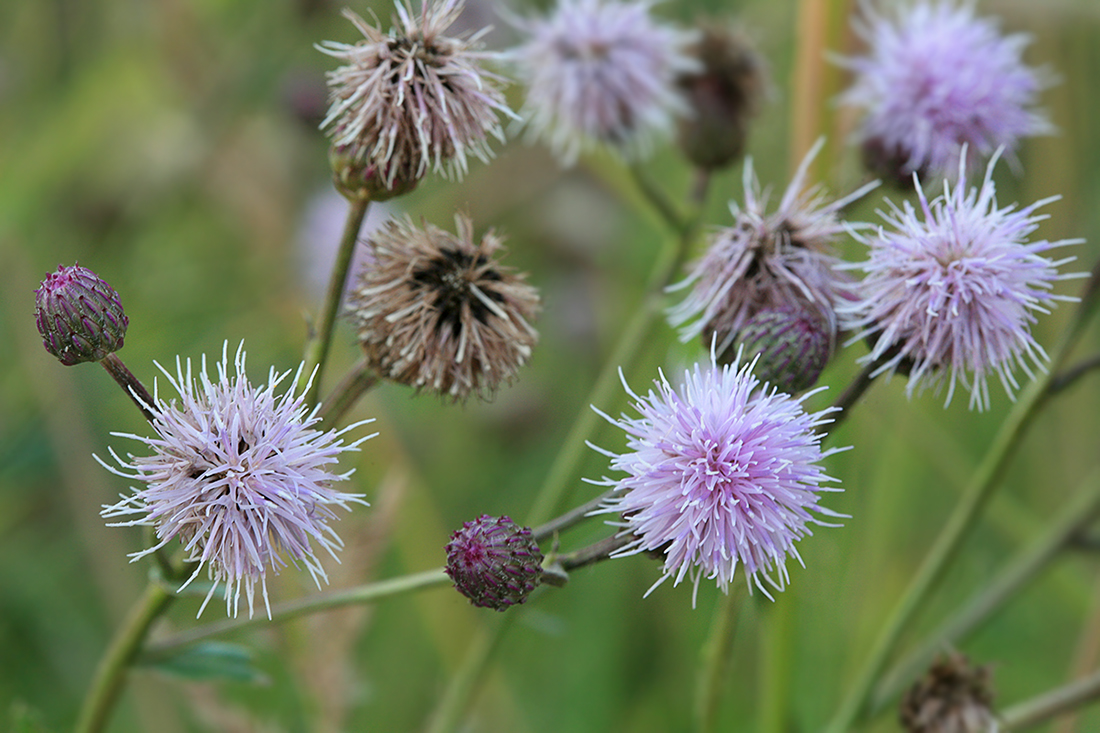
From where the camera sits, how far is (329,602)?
4.25 feet

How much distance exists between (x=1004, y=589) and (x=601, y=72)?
118 centimetres

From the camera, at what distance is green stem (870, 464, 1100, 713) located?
1704 millimetres

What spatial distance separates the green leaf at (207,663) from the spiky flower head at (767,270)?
2.48 feet

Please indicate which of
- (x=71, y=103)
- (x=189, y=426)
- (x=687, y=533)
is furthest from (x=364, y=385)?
(x=71, y=103)

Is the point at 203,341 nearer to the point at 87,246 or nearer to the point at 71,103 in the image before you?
the point at 87,246

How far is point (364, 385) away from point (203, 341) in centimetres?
170

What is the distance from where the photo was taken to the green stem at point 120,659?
1.32 meters

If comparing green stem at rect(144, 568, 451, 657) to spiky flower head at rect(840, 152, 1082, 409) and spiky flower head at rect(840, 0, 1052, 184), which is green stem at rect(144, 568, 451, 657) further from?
spiky flower head at rect(840, 0, 1052, 184)

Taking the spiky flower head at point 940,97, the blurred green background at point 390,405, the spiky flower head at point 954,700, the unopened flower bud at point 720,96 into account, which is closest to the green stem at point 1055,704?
the spiky flower head at point 954,700

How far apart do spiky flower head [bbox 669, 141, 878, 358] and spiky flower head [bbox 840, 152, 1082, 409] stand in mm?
101

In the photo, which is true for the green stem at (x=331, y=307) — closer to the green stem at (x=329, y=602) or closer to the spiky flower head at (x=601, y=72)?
the green stem at (x=329, y=602)

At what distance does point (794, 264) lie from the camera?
147 centimetres

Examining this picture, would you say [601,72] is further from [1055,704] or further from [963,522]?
[1055,704]

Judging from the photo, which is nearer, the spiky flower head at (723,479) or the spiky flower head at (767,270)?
the spiky flower head at (723,479)
